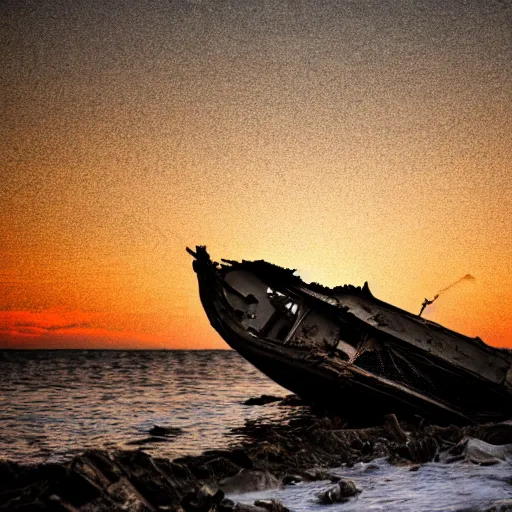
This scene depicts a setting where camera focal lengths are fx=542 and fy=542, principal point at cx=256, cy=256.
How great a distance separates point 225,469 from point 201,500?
199 centimetres

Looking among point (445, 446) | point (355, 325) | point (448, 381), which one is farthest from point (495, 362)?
point (445, 446)

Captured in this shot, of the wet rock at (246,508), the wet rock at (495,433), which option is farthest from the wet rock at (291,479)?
the wet rock at (495,433)

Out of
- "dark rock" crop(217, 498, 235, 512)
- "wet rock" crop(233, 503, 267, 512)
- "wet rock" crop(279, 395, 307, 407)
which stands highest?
"dark rock" crop(217, 498, 235, 512)

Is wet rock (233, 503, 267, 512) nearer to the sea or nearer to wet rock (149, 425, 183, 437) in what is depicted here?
the sea

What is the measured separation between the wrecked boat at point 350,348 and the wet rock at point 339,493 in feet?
16.6

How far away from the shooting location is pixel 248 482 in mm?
6684

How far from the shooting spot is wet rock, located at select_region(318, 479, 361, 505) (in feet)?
19.6

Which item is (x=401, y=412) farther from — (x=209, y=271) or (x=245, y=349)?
(x=209, y=271)

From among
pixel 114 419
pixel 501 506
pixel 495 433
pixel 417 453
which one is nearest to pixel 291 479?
pixel 417 453

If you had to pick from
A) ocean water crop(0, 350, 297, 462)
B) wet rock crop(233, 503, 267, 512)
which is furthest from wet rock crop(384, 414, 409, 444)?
wet rock crop(233, 503, 267, 512)

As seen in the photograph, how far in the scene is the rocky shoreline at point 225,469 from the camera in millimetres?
4746

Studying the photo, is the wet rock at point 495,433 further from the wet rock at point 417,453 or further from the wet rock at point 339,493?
the wet rock at point 339,493

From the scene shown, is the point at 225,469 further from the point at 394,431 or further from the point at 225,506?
the point at 394,431

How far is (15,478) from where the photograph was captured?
550 centimetres
